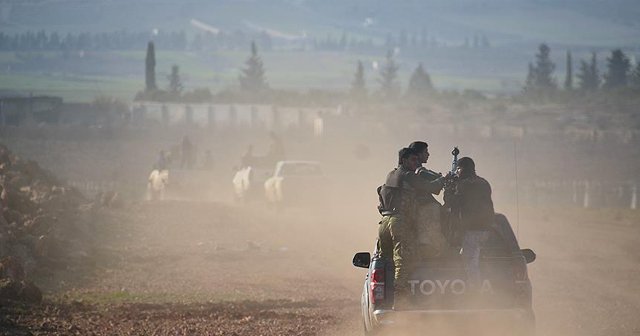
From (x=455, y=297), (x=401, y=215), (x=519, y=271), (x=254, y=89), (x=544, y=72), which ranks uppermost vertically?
(x=401, y=215)

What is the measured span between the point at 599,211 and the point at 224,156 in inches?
1802

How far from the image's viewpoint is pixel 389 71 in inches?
7175

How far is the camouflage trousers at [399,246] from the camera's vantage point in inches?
568

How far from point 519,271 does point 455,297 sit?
683mm

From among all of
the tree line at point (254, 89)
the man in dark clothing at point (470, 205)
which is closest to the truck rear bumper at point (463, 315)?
the man in dark clothing at point (470, 205)

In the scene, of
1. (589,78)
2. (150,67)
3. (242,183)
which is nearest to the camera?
(242,183)

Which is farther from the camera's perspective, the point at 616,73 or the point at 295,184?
the point at 616,73

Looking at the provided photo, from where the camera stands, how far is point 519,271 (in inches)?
567

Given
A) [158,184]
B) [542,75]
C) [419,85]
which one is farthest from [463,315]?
[419,85]

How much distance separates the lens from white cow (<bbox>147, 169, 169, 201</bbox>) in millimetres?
53344

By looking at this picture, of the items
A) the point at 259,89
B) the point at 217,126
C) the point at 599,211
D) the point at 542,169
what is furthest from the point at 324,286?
the point at 259,89

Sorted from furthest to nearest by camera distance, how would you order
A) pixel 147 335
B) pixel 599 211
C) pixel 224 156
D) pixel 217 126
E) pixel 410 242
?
1. pixel 217 126
2. pixel 224 156
3. pixel 599 211
4. pixel 147 335
5. pixel 410 242

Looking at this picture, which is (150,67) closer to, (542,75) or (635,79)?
(542,75)

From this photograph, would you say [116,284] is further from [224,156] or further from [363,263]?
[224,156]
